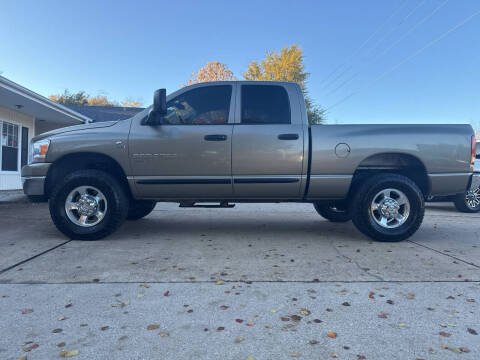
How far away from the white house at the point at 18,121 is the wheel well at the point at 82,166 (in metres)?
6.12

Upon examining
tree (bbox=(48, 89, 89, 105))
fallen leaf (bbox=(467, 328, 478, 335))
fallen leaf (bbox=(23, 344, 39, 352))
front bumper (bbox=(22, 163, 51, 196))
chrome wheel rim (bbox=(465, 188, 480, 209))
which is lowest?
fallen leaf (bbox=(23, 344, 39, 352))

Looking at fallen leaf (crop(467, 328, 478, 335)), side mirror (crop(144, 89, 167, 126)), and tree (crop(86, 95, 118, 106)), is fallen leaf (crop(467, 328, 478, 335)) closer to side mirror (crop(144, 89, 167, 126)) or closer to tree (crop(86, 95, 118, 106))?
side mirror (crop(144, 89, 167, 126))

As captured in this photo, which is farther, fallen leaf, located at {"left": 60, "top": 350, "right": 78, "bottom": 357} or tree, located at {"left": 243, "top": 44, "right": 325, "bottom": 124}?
tree, located at {"left": 243, "top": 44, "right": 325, "bottom": 124}

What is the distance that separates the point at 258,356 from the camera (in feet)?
5.64

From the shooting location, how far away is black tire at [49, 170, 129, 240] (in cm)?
412

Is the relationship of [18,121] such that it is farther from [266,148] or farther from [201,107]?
[266,148]

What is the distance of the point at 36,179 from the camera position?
A: 4.17 metres

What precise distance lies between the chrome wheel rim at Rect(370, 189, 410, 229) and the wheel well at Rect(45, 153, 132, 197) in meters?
3.40

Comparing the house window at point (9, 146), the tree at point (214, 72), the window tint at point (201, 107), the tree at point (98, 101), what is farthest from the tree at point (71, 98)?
the window tint at point (201, 107)

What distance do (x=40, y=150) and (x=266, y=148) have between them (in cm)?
303

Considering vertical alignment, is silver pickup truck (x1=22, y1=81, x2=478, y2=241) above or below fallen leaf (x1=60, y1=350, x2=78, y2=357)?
above

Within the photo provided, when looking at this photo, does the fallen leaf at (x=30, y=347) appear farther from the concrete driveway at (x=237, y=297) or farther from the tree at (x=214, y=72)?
the tree at (x=214, y=72)

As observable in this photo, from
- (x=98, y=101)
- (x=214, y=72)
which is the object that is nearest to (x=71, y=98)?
(x=98, y=101)

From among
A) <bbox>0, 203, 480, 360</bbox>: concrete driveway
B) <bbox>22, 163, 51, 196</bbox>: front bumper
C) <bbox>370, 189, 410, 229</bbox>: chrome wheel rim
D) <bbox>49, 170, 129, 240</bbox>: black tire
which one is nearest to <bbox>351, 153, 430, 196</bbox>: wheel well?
<bbox>370, 189, 410, 229</bbox>: chrome wheel rim
